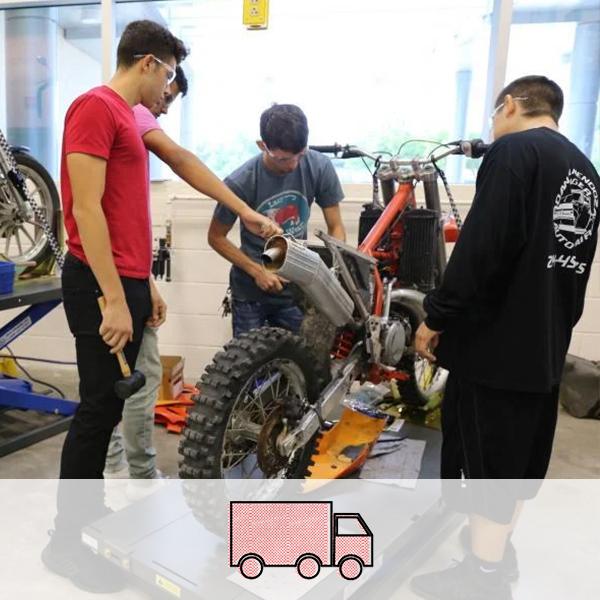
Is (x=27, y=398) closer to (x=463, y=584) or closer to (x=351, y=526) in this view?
(x=351, y=526)

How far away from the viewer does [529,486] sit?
165 centimetres

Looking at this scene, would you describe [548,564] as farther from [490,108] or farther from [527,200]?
[490,108]

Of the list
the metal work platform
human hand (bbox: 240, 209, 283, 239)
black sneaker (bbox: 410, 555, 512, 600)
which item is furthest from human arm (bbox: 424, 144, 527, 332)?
the metal work platform

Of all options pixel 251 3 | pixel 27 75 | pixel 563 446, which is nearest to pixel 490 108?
pixel 251 3

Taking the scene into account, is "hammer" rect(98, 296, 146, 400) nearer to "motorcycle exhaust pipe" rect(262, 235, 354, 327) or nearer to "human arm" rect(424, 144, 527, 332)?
"motorcycle exhaust pipe" rect(262, 235, 354, 327)

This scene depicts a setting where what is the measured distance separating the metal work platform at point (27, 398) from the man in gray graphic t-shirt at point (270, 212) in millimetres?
932

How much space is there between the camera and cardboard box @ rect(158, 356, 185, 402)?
316 centimetres

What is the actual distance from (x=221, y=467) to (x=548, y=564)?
3.80 ft

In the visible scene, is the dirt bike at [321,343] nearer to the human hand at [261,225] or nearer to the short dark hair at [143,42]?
the human hand at [261,225]

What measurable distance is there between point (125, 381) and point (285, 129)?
112 cm

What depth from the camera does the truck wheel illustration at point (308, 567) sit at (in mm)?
1468

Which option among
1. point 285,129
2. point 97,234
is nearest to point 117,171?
point 97,234

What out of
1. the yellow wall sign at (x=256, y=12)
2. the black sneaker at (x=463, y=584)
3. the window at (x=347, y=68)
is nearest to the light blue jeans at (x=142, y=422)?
the black sneaker at (x=463, y=584)

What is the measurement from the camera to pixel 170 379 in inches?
124
